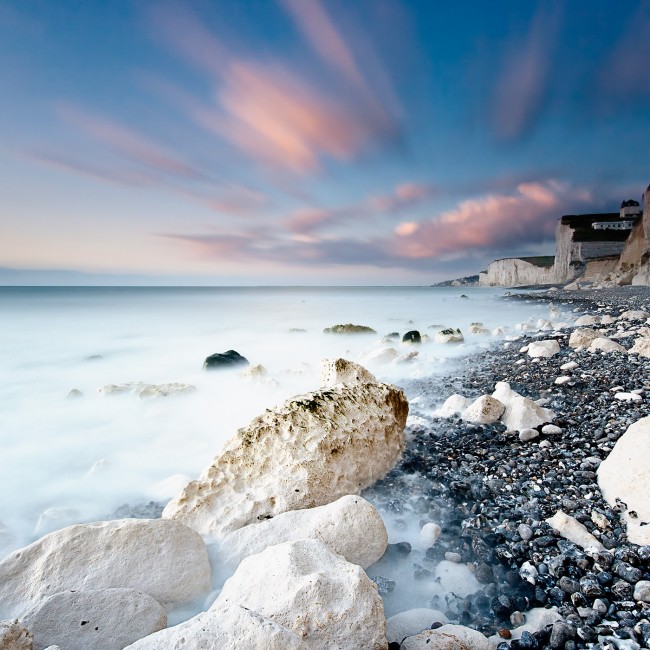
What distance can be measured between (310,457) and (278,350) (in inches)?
373

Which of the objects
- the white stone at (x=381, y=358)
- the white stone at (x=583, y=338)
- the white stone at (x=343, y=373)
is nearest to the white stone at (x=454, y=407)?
the white stone at (x=343, y=373)

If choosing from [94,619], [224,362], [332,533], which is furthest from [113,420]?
[332,533]

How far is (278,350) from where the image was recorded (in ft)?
40.2

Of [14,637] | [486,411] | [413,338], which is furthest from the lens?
[413,338]

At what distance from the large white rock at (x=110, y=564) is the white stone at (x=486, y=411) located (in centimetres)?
307

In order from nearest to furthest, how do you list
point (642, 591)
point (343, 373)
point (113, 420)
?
point (642, 591), point (343, 373), point (113, 420)

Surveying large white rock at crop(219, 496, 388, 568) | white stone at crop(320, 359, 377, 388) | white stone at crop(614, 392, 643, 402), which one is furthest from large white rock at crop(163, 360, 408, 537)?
white stone at crop(614, 392, 643, 402)

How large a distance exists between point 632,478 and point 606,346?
16.7ft

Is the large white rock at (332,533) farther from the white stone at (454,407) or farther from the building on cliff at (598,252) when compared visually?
the building on cliff at (598,252)

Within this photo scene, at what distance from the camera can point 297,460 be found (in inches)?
113

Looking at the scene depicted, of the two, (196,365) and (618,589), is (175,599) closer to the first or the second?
(618,589)

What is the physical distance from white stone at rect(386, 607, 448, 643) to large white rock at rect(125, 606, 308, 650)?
0.74 m

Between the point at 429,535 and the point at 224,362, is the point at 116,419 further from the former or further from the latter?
the point at 429,535

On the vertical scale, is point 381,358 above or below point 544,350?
below
